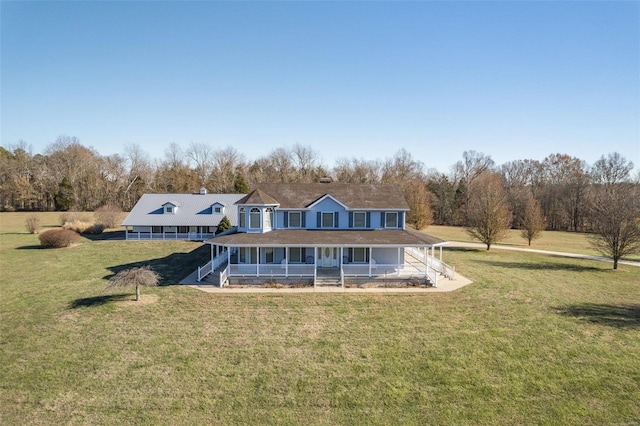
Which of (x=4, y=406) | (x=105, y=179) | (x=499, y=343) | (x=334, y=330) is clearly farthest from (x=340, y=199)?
(x=105, y=179)

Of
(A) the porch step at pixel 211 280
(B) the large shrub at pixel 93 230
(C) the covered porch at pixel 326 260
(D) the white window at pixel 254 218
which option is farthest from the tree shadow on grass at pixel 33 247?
(D) the white window at pixel 254 218

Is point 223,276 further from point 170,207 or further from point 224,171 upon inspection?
point 224,171

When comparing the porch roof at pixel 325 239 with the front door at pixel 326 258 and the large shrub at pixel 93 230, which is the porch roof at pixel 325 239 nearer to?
the front door at pixel 326 258

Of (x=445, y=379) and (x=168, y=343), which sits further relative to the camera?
(x=168, y=343)

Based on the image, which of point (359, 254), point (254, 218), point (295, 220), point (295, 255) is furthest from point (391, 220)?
point (254, 218)

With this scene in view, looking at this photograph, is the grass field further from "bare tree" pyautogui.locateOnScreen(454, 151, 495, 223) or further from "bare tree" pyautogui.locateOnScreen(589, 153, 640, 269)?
"bare tree" pyautogui.locateOnScreen(454, 151, 495, 223)

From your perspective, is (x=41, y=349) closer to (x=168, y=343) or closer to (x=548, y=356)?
(x=168, y=343)
